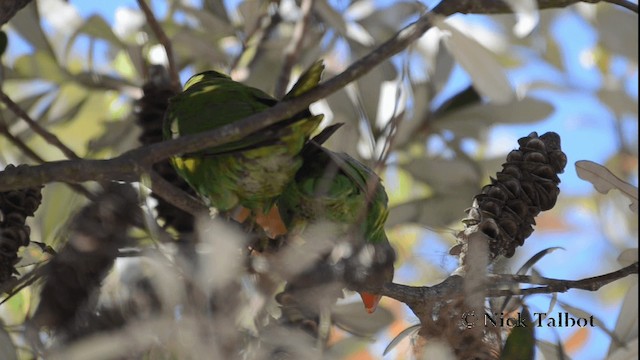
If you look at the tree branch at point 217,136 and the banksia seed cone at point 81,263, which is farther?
the banksia seed cone at point 81,263

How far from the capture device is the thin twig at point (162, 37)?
1695mm

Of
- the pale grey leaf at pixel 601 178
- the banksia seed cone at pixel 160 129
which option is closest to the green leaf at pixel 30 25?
the banksia seed cone at pixel 160 129

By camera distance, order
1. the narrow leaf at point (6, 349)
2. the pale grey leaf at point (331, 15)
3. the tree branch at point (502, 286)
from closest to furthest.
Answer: the tree branch at point (502, 286), the narrow leaf at point (6, 349), the pale grey leaf at point (331, 15)

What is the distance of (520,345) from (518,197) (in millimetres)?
292

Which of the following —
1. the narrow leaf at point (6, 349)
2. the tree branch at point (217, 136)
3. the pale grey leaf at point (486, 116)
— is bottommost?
the pale grey leaf at point (486, 116)

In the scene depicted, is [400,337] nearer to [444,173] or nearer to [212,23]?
[444,173]

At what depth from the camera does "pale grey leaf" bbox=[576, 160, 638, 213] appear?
123 centimetres

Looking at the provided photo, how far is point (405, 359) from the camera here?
52.7 inches

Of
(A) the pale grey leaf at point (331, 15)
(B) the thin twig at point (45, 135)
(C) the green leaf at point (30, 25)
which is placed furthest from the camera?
(C) the green leaf at point (30, 25)

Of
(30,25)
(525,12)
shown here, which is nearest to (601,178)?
(525,12)

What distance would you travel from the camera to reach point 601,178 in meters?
1.24

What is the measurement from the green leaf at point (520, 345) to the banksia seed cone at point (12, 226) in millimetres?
744

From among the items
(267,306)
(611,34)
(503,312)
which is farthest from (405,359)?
(611,34)

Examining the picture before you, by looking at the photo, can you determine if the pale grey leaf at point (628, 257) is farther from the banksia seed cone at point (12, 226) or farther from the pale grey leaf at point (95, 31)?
the pale grey leaf at point (95, 31)
